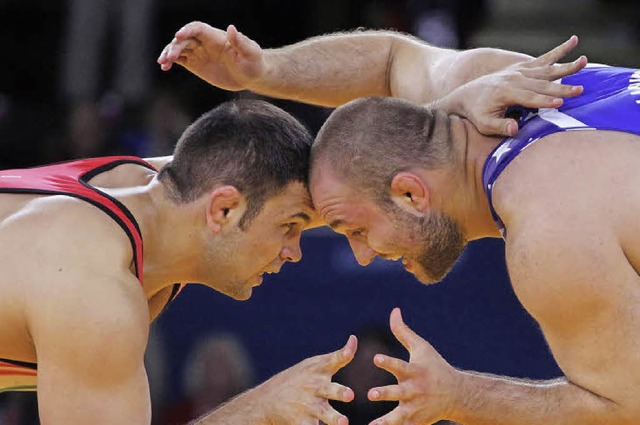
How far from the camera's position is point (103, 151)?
27.1ft

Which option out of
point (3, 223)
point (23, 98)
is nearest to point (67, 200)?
point (3, 223)

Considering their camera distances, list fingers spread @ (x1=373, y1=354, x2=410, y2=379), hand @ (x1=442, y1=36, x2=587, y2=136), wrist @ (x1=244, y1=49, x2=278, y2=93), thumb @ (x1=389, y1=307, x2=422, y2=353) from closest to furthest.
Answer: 1. fingers spread @ (x1=373, y1=354, x2=410, y2=379)
2. thumb @ (x1=389, y1=307, x2=422, y2=353)
3. hand @ (x1=442, y1=36, x2=587, y2=136)
4. wrist @ (x1=244, y1=49, x2=278, y2=93)

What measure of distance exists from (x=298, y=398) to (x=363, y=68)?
1782 mm

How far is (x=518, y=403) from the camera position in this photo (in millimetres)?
3818

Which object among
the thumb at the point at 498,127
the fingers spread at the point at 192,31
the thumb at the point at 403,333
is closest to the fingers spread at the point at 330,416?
the thumb at the point at 403,333

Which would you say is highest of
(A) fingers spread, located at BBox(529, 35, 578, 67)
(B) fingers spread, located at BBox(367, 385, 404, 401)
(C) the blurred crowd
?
(A) fingers spread, located at BBox(529, 35, 578, 67)

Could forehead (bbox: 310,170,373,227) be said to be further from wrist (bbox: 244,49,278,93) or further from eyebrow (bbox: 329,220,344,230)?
wrist (bbox: 244,49,278,93)

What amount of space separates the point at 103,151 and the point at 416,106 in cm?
440

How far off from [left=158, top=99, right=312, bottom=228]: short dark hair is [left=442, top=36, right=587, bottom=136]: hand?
0.63 meters

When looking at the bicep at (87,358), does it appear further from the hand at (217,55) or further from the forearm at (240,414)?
the hand at (217,55)

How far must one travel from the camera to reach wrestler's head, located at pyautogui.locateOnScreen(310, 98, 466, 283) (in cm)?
417

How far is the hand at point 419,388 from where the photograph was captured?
3688 mm

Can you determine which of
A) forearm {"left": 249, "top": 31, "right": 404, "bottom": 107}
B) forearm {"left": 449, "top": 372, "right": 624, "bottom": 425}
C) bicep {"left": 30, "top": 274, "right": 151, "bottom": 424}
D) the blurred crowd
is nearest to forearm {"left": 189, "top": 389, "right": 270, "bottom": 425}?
→ bicep {"left": 30, "top": 274, "right": 151, "bottom": 424}

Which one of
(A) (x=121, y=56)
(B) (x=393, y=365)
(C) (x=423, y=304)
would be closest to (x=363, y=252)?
(B) (x=393, y=365)
